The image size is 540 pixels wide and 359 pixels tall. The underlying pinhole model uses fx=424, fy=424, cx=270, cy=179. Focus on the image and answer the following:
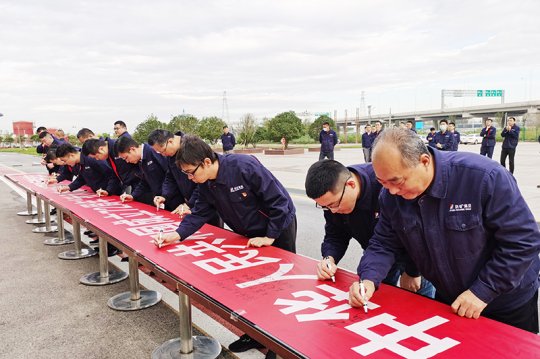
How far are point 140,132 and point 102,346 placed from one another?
2393 cm

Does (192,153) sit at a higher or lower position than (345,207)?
higher

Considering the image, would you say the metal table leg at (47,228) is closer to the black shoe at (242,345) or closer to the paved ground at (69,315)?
the paved ground at (69,315)

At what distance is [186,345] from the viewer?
2375 mm

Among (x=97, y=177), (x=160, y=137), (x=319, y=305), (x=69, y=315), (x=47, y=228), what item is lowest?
(x=69, y=315)

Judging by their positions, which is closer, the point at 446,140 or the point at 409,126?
the point at 409,126

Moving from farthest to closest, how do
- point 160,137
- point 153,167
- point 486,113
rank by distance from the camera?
1. point 486,113
2. point 153,167
3. point 160,137

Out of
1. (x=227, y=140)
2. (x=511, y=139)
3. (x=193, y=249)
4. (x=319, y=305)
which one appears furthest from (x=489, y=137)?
(x=319, y=305)

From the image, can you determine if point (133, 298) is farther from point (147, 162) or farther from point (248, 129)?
point (248, 129)

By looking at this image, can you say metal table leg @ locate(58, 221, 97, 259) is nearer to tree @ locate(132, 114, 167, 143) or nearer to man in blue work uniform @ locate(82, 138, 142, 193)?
man in blue work uniform @ locate(82, 138, 142, 193)

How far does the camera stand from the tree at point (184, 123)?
2615 centimetres

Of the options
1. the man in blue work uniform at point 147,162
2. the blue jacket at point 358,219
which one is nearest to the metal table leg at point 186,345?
the blue jacket at point 358,219

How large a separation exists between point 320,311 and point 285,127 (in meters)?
22.5

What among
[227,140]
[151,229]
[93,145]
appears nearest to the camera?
[151,229]

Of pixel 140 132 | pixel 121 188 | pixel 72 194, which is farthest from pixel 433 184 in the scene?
pixel 140 132
